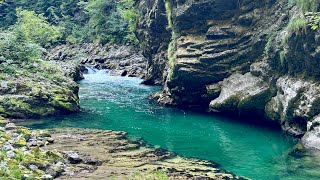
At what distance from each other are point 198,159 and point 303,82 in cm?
730

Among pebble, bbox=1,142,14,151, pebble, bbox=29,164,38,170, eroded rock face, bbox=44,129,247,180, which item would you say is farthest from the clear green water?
pebble, bbox=1,142,14,151

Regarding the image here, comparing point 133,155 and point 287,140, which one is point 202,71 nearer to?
point 287,140

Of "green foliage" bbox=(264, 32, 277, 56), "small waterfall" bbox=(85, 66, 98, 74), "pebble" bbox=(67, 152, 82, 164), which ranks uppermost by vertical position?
"green foliage" bbox=(264, 32, 277, 56)

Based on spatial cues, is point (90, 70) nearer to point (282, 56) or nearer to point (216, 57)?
point (216, 57)

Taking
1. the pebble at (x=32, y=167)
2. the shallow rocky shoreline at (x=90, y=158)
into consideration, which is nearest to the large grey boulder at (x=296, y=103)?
the shallow rocky shoreline at (x=90, y=158)

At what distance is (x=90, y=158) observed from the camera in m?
12.9

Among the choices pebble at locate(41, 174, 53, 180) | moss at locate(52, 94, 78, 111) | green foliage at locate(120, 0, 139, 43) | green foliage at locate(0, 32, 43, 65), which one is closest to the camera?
pebble at locate(41, 174, 53, 180)

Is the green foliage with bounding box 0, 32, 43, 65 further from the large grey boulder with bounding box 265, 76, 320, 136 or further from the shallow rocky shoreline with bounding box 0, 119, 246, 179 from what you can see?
the large grey boulder with bounding box 265, 76, 320, 136

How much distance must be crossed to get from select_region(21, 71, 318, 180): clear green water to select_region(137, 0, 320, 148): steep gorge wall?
1250mm

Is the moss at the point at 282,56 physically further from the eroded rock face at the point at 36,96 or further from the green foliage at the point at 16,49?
the green foliage at the point at 16,49

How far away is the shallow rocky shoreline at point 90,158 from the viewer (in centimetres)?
1062

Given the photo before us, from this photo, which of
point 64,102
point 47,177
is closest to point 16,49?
point 64,102

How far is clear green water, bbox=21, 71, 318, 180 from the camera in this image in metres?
14.0

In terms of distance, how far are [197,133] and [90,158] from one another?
820 cm
